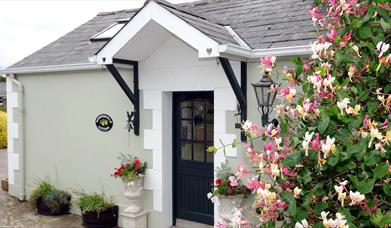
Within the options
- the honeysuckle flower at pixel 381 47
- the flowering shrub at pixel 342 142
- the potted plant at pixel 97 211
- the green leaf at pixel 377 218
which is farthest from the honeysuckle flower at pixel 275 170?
the potted plant at pixel 97 211

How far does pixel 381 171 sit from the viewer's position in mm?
1942

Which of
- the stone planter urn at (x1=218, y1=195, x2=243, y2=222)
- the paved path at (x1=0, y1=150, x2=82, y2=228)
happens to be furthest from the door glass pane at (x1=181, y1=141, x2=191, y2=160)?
the paved path at (x1=0, y1=150, x2=82, y2=228)

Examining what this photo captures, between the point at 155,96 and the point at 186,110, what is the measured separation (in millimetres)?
627

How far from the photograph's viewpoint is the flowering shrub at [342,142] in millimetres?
1986

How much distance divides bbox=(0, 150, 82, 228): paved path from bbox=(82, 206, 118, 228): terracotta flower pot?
0.40 m

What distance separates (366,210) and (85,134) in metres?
6.74

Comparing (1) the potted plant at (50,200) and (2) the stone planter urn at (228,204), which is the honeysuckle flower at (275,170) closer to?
(2) the stone planter urn at (228,204)

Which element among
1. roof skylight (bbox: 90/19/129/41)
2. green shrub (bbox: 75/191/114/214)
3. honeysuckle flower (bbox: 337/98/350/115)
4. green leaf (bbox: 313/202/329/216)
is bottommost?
green shrub (bbox: 75/191/114/214)

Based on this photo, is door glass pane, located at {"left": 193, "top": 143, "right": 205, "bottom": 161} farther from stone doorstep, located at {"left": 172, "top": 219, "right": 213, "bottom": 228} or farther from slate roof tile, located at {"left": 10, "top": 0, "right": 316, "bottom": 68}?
slate roof tile, located at {"left": 10, "top": 0, "right": 316, "bottom": 68}

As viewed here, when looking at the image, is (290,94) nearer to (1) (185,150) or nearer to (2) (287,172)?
(2) (287,172)

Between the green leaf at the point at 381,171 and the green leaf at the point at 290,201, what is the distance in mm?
454

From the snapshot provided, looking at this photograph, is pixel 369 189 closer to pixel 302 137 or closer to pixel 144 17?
pixel 302 137

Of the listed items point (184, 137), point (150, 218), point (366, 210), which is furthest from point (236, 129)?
point (366, 210)

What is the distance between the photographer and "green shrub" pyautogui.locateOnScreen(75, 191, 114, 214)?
23.0ft
